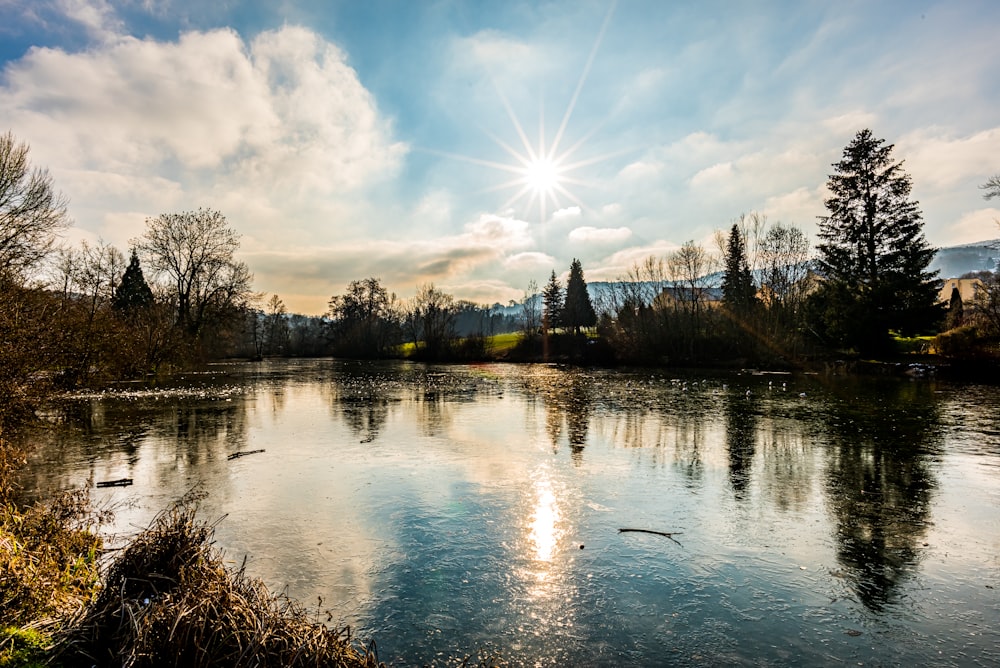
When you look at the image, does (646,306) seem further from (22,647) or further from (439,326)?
(22,647)

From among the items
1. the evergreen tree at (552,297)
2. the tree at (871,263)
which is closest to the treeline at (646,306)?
the tree at (871,263)

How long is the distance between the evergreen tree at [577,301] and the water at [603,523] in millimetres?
58354

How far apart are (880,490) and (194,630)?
9.79 m

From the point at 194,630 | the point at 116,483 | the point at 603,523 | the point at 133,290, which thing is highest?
the point at 133,290

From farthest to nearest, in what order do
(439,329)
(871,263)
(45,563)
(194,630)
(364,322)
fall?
(364,322)
(439,329)
(871,263)
(45,563)
(194,630)

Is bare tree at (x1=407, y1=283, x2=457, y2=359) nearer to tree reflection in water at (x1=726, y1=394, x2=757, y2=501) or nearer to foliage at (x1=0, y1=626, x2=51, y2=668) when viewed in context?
tree reflection in water at (x1=726, y1=394, x2=757, y2=501)

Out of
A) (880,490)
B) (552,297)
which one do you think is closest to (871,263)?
(880,490)

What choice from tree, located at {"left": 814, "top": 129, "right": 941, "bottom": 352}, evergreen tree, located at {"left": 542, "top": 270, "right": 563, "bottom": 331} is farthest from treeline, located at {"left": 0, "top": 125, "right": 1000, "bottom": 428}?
evergreen tree, located at {"left": 542, "top": 270, "right": 563, "bottom": 331}

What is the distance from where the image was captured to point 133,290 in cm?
4972

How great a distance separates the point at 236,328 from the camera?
145ft

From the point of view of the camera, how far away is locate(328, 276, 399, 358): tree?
241 ft

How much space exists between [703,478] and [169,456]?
10762mm

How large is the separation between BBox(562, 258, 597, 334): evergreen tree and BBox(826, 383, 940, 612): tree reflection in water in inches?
2255

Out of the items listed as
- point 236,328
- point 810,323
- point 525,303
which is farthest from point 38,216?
point 525,303
